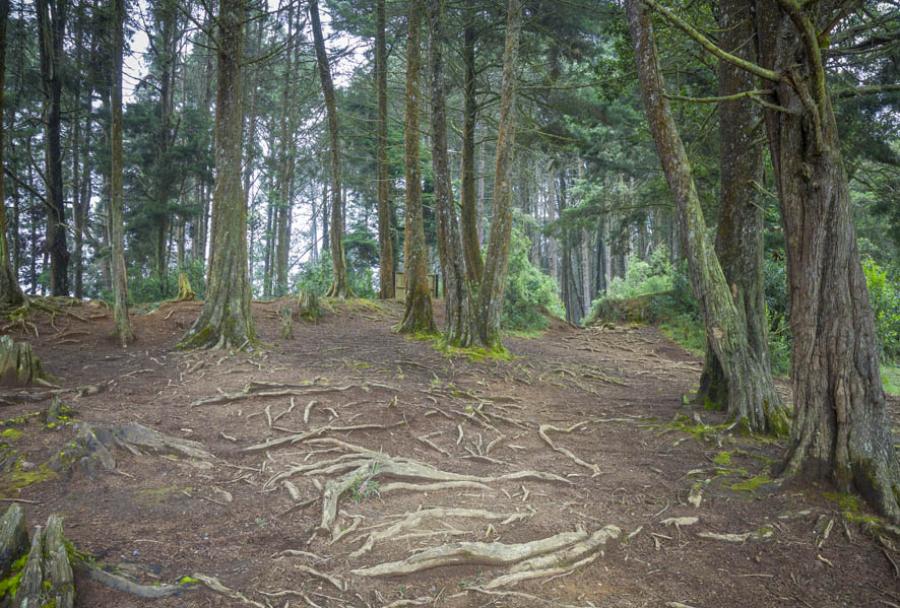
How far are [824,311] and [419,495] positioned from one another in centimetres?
338

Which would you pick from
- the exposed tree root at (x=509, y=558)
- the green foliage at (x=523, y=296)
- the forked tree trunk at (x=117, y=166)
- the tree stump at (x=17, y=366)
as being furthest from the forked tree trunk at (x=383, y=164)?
the exposed tree root at (x=509, y=558)

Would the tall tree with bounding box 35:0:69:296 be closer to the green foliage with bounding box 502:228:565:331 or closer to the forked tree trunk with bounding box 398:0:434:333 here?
the forked tree trunk with bounding box 398:0:434:333

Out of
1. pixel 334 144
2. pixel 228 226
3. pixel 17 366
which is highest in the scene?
pixel 334 144

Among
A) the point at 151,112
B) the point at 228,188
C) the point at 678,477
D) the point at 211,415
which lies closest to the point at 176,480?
the point at 211,415

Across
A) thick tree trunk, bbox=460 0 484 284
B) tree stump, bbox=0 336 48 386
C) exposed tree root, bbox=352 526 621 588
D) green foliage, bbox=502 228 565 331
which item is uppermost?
thick tree trunk, bbox=460 0 484 284

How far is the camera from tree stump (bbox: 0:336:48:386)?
5930 mm

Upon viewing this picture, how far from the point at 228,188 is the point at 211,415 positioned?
4633 mm

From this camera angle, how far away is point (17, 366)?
604cm

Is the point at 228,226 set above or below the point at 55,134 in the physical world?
below

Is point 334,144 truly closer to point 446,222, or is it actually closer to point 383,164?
point 383,164

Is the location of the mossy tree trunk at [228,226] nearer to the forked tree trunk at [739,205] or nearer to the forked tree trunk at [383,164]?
the forked tree trunk at [383,164]

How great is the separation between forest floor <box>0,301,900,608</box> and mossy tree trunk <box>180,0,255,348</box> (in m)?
0.84

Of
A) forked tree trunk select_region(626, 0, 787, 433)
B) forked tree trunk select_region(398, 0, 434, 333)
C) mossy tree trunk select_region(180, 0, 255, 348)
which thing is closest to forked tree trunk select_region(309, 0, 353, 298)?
forked tree trunk select_region(398, 0, 434, 333)

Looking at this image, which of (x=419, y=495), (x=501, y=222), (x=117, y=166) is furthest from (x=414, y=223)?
(x=419, y=495)
